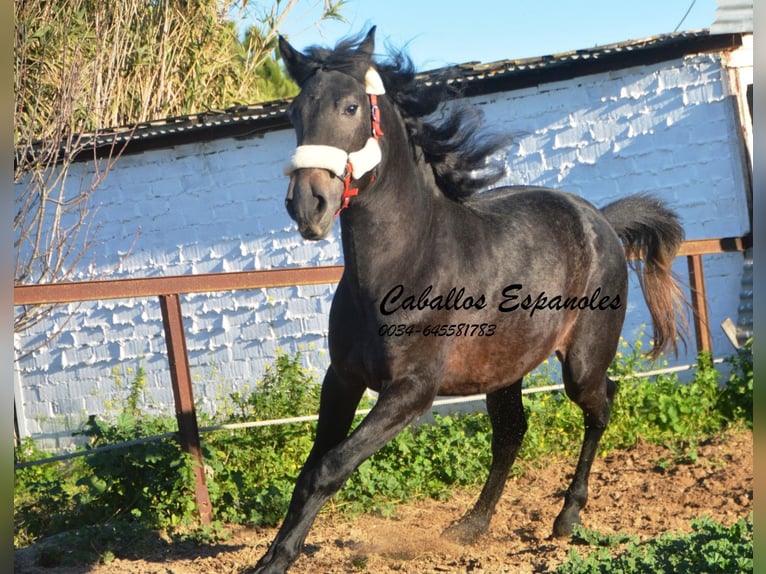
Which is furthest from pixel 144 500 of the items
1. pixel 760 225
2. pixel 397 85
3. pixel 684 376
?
pixel 684 376

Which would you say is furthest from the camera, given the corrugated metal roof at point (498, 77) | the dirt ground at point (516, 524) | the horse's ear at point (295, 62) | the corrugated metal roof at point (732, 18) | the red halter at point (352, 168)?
the corrugated metal roof at point (498, 77)

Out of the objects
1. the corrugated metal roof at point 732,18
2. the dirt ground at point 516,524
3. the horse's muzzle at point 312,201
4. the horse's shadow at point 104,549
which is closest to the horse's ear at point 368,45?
the horse's muzzle at point 312,201

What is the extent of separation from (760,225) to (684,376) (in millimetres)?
7688

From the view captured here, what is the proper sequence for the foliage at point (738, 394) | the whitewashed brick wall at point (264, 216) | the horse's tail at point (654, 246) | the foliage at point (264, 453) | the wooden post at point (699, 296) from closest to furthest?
the foliage at point (264, 453) < the horse's tail at point (654, 246) < the foliage at point (738, 394) < the wooden post at point (699, 296) < the whitewashed brick wall at point (264, 216)

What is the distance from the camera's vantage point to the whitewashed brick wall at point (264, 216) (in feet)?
26.7

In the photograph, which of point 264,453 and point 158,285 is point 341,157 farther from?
point 264,453

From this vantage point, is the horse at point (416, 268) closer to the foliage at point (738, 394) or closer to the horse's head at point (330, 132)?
the horse's head at point (330, 132)

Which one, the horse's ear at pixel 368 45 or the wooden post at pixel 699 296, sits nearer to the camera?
the horse's ear at pixel 368 45

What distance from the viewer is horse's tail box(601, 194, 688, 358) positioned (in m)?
5.86

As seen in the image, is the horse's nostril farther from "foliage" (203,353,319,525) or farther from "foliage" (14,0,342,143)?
"foliage" (14,0,342,143)

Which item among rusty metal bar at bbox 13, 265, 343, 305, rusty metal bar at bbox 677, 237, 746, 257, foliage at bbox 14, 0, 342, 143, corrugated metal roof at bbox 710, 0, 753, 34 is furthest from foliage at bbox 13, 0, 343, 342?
corrugated metal roof at bbox 710, 0, 753, 34

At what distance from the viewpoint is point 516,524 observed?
5.19 m

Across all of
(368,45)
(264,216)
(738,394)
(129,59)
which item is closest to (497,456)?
(368,45)

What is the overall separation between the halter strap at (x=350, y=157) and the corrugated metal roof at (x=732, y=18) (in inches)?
204
